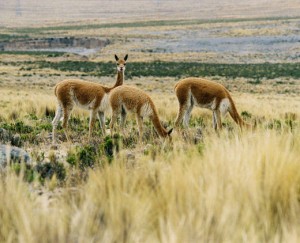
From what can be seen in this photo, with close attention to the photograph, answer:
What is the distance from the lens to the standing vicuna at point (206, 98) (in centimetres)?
852

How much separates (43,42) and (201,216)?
73.0 meters

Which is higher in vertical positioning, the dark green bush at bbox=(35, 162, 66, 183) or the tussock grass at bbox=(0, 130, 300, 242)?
the tussock grass at bbox=(0, 130, 300, 242)

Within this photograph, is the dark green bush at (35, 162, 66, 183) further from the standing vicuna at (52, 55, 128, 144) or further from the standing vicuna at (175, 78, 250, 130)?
the standing vicuna at (175, 78, 250, 130)

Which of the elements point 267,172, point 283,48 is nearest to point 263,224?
point 267,172

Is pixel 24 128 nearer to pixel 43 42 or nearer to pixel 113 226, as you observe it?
pixel 113 226

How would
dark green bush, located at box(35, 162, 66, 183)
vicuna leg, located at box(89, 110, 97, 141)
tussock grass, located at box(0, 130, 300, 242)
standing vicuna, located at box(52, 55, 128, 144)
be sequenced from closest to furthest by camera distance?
1. tussock grass, located at box(0, 130, 300, 242)
2. dark green bush, located at box(35, 162, 66, 183)
3. vicuna leg, located at box(89, 110, 97, 141)
4. standing vicuna, located at box(52, 55, 128, 144)

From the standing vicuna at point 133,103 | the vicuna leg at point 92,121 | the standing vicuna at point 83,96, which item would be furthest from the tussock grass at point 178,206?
the standing vicuna at point 83,96

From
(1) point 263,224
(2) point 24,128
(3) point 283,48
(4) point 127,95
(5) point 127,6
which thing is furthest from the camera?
(5) point 127,6

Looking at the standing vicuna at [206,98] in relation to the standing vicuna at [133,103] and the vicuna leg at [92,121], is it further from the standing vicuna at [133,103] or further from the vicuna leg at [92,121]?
the vicuna leg at [92,121]

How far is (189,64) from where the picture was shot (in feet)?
158

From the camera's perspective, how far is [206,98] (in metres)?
8.73

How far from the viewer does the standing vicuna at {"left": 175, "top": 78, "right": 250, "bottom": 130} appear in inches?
335

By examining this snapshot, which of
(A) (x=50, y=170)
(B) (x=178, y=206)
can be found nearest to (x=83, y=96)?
(A) (x=50, y=170)

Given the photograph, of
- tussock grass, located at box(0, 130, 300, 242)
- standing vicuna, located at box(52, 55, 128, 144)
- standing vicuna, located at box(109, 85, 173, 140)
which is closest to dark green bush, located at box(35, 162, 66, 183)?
tussock grass, located at box(0, 130, 300, 242)
